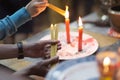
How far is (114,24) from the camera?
125 centimetres

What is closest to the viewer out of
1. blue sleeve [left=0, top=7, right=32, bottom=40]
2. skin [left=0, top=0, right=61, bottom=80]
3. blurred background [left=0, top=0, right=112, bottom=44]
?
skin [left=0, top=0, right=61, bottom=80]

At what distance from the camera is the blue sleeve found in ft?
3.72

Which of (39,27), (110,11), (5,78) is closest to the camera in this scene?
(5,78)

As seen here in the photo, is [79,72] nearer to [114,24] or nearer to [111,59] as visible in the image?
[111,59]

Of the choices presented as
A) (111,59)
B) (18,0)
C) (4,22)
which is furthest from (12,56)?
(18,0)

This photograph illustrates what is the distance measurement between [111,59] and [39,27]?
1643 millimetres

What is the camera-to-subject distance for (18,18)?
117cm

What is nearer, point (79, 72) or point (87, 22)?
point (79, 72)

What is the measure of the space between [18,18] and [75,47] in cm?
27

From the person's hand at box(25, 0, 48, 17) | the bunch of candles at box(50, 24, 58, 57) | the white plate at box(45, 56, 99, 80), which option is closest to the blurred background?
the person's hand at box(25, 0, 48, 17)

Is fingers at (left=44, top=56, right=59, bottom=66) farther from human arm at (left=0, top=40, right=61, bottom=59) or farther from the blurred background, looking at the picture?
the blurred background

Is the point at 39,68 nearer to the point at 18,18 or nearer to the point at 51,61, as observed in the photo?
the point at 51,61

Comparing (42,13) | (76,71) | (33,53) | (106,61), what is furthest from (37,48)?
(42,13)

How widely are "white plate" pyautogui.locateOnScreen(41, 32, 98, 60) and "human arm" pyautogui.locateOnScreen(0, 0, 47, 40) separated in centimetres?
13
